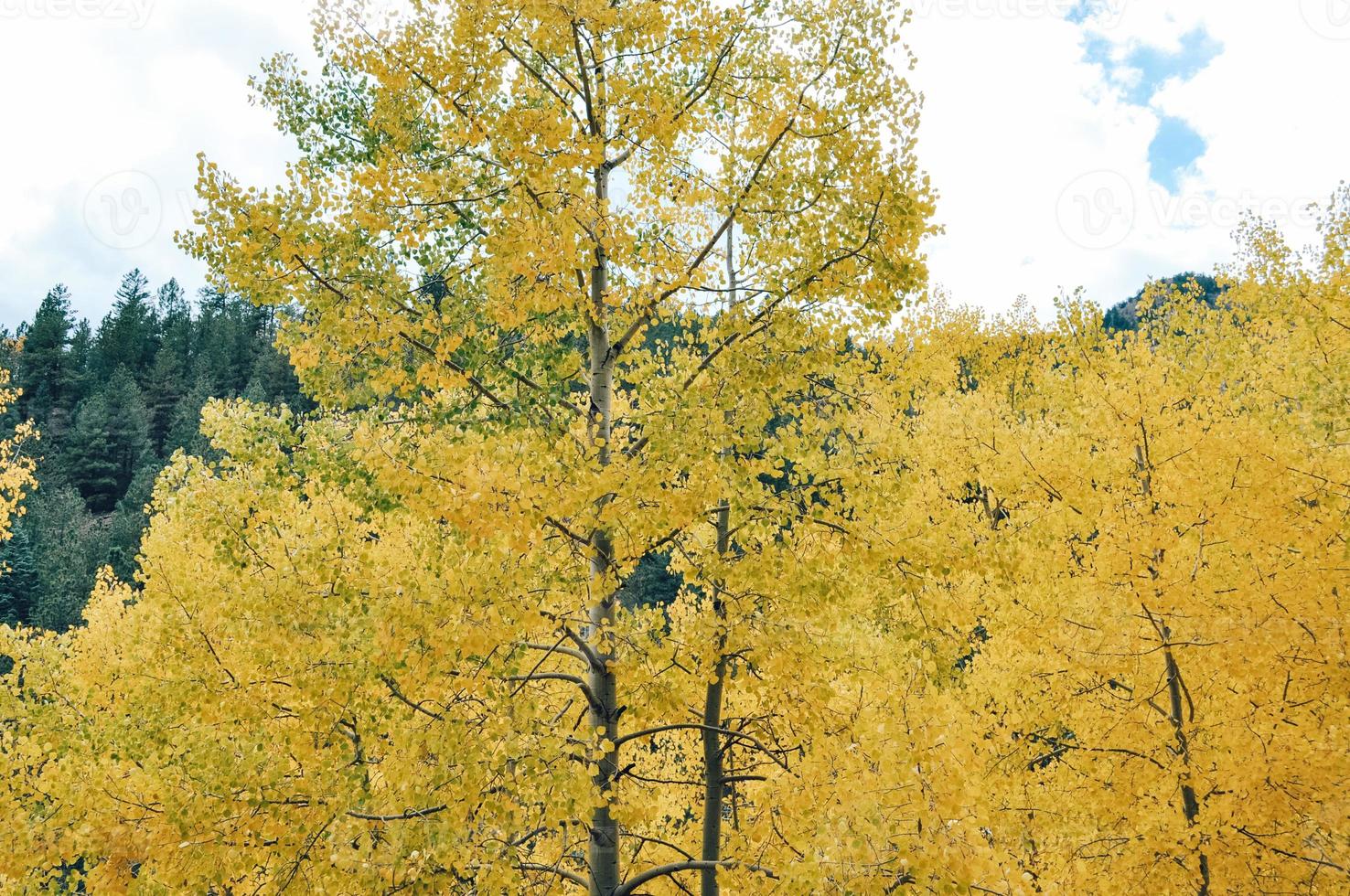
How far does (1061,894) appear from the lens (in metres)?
5.70

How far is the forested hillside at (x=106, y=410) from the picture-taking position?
121ft

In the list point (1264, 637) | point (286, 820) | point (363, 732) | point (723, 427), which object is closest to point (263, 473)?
point (363, 732)

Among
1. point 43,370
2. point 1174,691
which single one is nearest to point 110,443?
point 43,370

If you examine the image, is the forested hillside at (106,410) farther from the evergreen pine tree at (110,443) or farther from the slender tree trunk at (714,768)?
the slender tree trunk at (714,768)

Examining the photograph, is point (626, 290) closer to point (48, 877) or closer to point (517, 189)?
point (517, 189)

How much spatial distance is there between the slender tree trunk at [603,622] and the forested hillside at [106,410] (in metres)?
37.1

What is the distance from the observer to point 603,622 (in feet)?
14.2

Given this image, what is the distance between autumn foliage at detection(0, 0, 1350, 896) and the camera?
360 centimetres

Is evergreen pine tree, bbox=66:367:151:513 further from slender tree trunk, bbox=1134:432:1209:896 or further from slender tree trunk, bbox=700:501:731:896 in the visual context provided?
slender tree trunk, bbox=1134:432:1209:896

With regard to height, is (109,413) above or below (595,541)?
above

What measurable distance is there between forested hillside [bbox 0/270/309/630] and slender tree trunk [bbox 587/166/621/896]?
1460 inches

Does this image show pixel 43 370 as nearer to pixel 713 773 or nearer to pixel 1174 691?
pixel 713 773

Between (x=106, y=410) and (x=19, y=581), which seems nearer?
(x=19, y=581)

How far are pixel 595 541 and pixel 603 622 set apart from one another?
59cm
